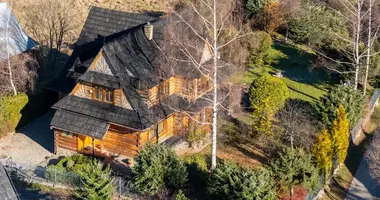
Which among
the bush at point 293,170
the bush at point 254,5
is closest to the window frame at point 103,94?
the bush at point 293,170

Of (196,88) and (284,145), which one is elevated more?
(196,88)

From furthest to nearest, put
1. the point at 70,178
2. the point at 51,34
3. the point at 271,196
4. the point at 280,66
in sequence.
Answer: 1. the point at 280,66
2. the point at 51,34
3. the point at 70,178
4. the point at 271,196

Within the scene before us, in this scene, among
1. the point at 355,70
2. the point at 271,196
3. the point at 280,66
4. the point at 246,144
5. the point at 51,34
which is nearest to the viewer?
the point at 271,196

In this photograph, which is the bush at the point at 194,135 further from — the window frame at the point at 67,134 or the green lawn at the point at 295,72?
the green lawn at the point at 295,72

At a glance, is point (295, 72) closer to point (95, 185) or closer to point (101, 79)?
point (101, 79)

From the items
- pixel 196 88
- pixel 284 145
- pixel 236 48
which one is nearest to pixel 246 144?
pixel 284 145

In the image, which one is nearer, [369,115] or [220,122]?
[220,122]

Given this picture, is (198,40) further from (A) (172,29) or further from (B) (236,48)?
(B) (236,48)
